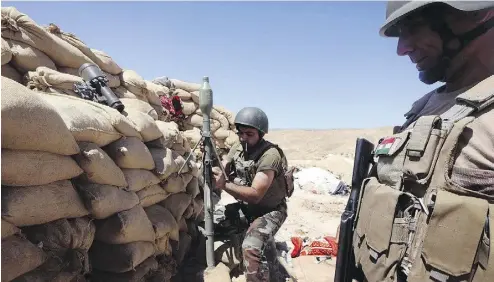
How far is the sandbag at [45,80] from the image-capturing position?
305cm

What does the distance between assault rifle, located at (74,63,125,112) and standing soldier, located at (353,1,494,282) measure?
235 cm

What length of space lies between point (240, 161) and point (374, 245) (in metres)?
2.67

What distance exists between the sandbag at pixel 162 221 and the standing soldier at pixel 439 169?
6.19 ft

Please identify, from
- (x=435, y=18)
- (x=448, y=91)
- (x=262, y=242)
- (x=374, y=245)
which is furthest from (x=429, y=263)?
(x=262, y=242)

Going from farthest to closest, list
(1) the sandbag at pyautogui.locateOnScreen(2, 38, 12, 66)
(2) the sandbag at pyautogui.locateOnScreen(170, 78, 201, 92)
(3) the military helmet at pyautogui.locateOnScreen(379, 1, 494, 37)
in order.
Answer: (2) the sandbag at pyautogui.locateOnScreen(170, 78, 201, 92), (1) the sandbag at pyautogui.locateOnScreen(2, 38, 12, 66), (3) the military helmet at pyautogui.locateOnScreen(379, 1, 494, 37)

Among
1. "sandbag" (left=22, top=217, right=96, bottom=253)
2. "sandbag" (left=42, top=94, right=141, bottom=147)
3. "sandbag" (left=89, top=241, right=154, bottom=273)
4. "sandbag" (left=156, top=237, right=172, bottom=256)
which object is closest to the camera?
"sandbag" (left=22, top=217, right=96, bottom=253)

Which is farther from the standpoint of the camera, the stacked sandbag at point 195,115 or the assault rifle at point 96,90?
the stacked sandbag at point 195,115

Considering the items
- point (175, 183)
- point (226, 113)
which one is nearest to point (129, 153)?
point (175, 183)

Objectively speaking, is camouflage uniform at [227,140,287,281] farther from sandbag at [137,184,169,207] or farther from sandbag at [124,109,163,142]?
sandbag at [124,109,163,142]

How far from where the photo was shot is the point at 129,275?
2625mm

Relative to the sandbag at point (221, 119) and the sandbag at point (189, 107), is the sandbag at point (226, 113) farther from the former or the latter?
the sandbag at point (189, 107)

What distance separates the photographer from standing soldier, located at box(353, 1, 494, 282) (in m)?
1.12

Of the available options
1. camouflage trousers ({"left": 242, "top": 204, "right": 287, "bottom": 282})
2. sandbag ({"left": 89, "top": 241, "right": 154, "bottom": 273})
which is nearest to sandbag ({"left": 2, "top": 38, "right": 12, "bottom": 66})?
sandbag ({"left": 89, "top": 241, "right": 154, "bottom": 273})

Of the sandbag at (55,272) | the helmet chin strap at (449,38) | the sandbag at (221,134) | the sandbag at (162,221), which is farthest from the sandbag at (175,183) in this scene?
the sandbag at (221,134)
